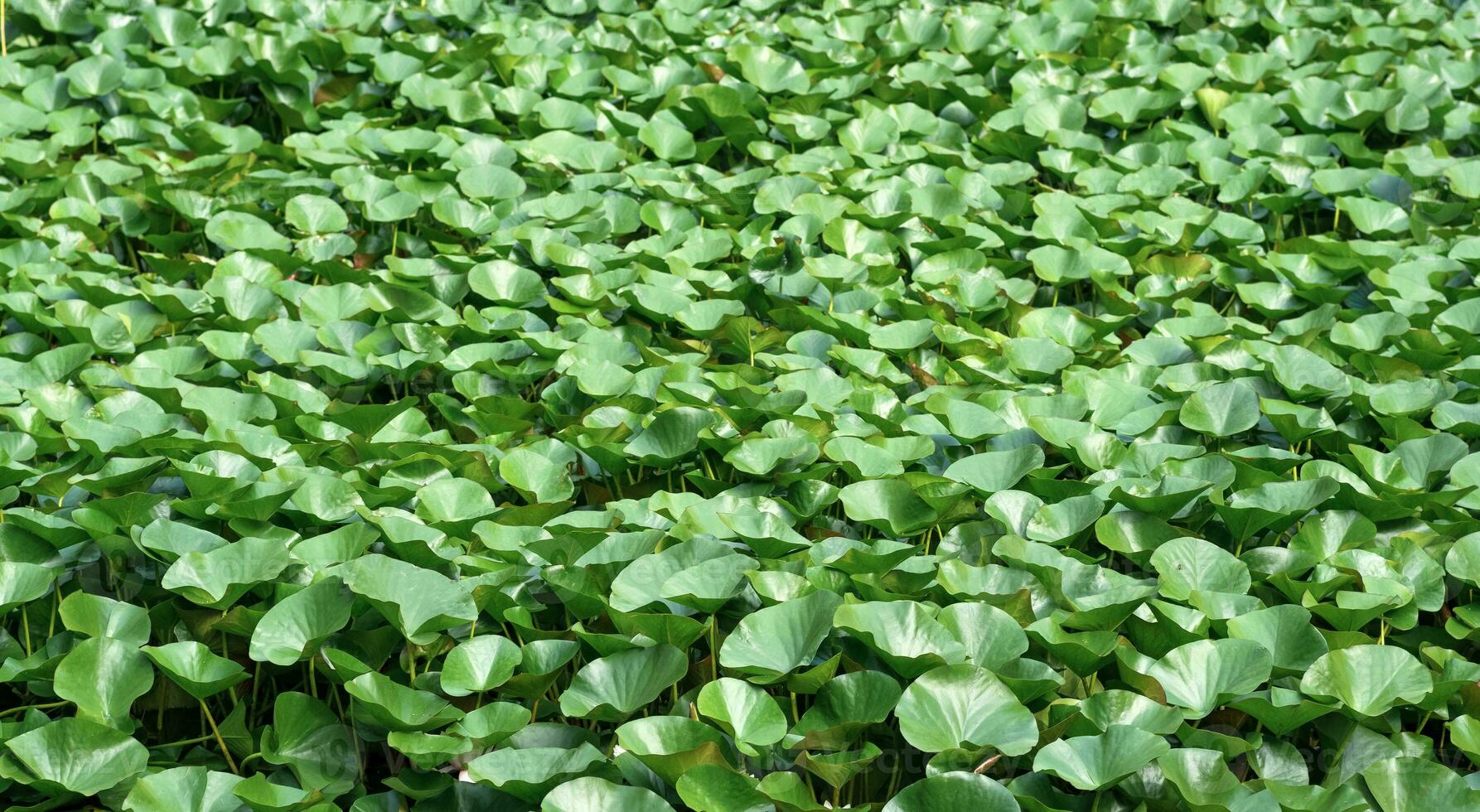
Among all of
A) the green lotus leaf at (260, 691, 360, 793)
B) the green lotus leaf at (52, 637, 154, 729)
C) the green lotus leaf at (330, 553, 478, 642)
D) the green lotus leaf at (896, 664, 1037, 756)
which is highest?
the green lotus leaf at (896, 664, 1037, 756)

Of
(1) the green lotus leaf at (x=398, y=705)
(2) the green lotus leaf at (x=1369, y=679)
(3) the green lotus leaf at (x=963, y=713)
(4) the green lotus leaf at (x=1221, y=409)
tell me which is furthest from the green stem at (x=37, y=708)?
(4) the green lotus leaf at (x=1221, y=409)

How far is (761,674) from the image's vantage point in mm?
1472

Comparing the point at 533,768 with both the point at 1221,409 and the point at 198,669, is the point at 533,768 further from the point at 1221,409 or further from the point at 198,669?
the point at 1221,409

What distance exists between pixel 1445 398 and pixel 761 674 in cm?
120

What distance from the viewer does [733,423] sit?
199 cm

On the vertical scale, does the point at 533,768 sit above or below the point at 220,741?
above

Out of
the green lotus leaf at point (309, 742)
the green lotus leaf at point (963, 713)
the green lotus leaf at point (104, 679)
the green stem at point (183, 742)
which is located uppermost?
the green lotus leaf at point (963, 713)

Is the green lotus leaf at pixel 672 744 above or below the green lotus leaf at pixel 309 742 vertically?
above

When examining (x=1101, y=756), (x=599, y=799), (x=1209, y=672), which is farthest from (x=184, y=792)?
(x=1209, y=672)

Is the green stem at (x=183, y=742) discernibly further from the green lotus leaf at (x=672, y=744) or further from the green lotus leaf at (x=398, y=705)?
the green lotus leaf at (x=672, y=744)

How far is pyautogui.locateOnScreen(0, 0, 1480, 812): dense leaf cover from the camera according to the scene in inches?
56.9

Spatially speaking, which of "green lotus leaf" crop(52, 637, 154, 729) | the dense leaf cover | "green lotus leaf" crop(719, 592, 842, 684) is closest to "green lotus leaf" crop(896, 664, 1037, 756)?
the dense leaf cover

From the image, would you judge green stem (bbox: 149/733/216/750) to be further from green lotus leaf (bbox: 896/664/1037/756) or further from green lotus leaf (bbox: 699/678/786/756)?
green lotus leaf (bbox: 896/664/1037/756)

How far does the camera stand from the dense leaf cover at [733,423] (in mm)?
1446
